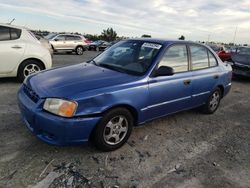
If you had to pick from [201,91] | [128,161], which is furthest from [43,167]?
[201,91]

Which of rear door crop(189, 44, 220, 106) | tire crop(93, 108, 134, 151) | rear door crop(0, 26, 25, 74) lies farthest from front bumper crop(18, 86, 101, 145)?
rear door crop(0, 26, 25, 74)

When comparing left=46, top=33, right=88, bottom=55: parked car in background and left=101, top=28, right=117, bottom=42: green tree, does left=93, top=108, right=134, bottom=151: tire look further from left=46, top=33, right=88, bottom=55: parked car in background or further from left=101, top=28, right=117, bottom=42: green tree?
left=101, top=28, right=117, bottom=42: green tree

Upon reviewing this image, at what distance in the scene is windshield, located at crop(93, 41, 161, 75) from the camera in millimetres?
4198

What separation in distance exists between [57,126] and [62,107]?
0.23 meters

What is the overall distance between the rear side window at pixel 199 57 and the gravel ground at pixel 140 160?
45.3 inches

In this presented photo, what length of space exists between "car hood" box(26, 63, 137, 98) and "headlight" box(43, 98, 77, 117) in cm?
8

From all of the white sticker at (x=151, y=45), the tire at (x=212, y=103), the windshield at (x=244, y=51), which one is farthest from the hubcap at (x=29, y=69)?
the windshield at (x=244, y=51)

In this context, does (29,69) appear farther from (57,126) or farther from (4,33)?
(57,126)

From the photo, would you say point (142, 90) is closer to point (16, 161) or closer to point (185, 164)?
point (185, 164)

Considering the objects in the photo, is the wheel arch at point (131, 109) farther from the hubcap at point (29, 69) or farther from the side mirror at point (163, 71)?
the hubcap at point (29, 69)

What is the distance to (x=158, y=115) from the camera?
4.35m

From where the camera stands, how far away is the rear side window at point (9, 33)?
676cm

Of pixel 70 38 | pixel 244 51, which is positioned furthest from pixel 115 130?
pixel 70 38

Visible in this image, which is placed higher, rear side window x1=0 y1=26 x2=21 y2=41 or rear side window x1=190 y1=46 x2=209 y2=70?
rear side window x1=0 y1=26 x2=21 y2=41
